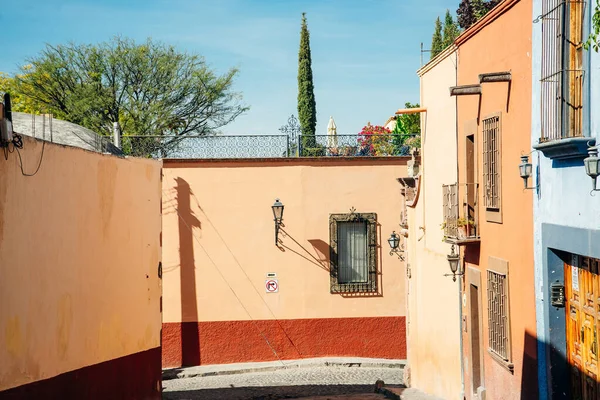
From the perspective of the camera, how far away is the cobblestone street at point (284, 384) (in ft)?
59.8

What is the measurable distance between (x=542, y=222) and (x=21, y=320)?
573 centimetres

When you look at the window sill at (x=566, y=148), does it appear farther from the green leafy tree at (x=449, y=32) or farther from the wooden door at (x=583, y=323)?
the green leafy tree at (x=449, y=32)

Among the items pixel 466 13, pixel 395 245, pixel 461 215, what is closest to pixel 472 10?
pixel 466 13

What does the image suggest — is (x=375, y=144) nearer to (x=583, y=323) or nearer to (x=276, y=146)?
(x=276, y=146)

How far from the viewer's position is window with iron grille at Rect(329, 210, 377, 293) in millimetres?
21891

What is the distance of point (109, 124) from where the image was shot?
3319 centimetres

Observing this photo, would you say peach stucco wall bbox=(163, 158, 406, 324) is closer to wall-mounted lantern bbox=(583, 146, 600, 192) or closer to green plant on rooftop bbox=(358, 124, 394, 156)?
green plant on rooftop bbox=(358, 124, 394, 156)

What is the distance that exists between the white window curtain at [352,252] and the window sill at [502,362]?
31.4 ft

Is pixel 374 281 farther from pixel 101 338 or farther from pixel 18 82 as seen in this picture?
pixel 18 82

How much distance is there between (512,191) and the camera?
1125 cm

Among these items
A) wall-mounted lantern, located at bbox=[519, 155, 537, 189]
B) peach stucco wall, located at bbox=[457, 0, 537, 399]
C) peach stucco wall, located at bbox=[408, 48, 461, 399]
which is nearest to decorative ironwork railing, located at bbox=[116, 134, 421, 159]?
peach stucco wall, located at bbox=[408, 48, 461, 399]

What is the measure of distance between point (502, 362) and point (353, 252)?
34.3 feet

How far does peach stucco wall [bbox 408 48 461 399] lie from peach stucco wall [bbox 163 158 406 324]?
380 cm

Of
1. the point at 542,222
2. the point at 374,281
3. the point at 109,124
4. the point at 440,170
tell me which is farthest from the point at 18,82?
the point at 542,222
